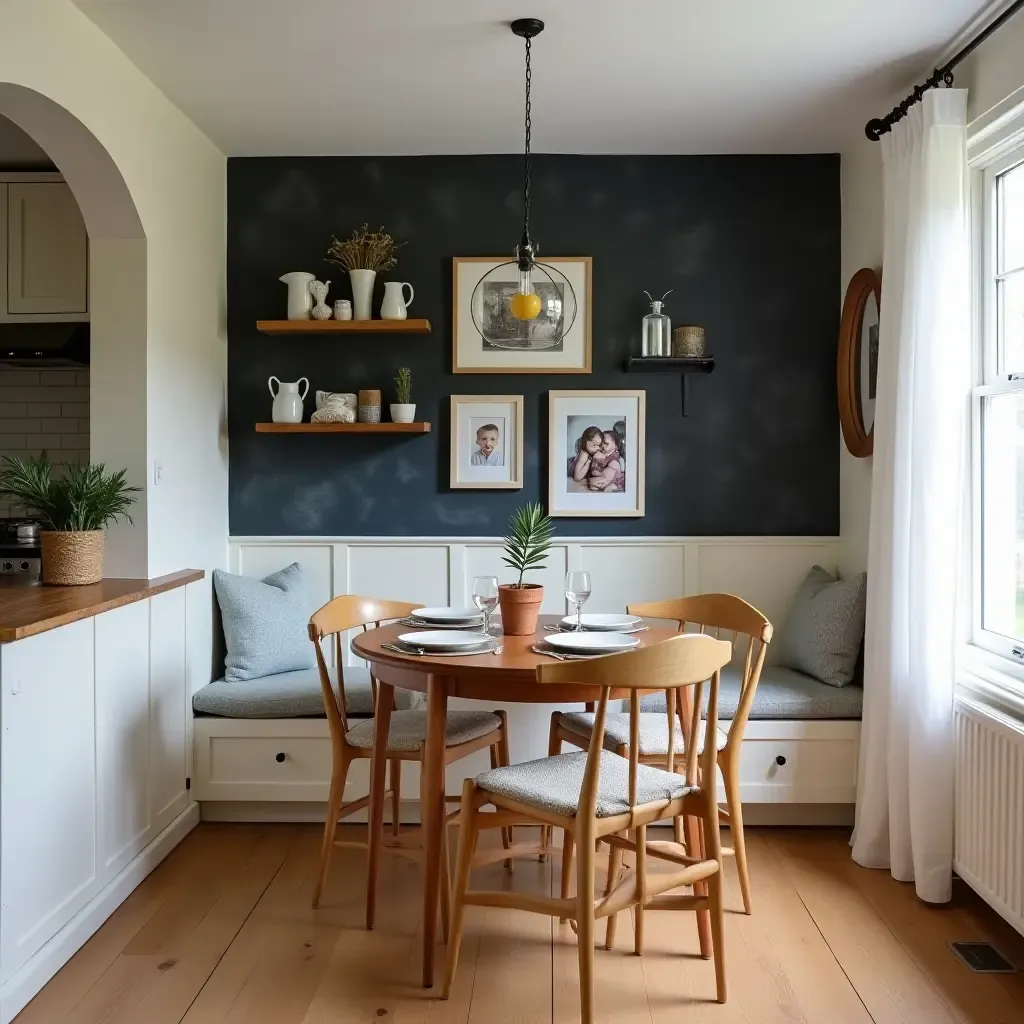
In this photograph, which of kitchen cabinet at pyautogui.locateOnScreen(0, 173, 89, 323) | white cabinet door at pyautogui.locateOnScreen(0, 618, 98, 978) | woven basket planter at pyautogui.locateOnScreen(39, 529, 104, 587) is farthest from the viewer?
kitchen cabinet at pyautogui.locateOnScreen(0, 173, 89, 323)

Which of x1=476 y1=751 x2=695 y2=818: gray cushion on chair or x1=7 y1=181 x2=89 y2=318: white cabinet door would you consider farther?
x1=7 y1=181 x2=89 y2=318: white cabinet door

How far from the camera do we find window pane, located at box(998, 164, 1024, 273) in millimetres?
2930

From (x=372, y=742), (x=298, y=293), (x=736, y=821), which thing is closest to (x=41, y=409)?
(x=298, y=293)

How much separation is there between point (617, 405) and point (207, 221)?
6.03 feet

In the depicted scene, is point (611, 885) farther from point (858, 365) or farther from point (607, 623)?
point (858, 365)

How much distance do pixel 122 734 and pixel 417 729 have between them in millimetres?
903

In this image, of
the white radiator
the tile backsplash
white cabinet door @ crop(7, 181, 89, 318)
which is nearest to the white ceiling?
white cabinet door @ crop(7, 181, 89, 318)

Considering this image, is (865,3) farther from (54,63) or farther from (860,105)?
(54,63)

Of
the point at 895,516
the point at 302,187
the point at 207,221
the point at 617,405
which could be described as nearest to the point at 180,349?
the point at 207,221

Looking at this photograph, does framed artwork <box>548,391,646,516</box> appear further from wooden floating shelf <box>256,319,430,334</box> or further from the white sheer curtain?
the white sheer curtain

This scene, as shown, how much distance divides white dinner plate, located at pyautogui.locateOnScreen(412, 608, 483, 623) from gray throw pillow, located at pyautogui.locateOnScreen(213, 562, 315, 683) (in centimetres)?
97

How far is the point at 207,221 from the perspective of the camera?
3.99 meters

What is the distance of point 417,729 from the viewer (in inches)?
116

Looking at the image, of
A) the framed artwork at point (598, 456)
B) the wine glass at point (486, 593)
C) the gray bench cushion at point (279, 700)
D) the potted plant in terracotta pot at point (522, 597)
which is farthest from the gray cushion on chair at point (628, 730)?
the framed artwork at point (598, 456)
